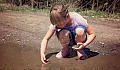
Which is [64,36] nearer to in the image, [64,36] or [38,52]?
[64,36]

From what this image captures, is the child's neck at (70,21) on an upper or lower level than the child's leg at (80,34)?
upper

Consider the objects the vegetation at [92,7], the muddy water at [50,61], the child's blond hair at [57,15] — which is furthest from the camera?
the vegetation at [92,7]

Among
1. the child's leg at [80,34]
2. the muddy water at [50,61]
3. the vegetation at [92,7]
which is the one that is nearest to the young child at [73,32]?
the child's leg at [80,34]

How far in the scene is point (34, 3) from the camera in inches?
399

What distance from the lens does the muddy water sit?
8.27 feet

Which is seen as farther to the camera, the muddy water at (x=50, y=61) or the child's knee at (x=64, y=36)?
the child's knee at (x=64, y=36)

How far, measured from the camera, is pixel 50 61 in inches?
109

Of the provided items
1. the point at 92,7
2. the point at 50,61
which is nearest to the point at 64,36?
the point at 50,61

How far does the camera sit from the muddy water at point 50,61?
2520 mm

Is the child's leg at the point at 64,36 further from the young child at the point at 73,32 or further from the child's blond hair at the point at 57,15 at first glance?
the child's blond hair at the point at 57,15

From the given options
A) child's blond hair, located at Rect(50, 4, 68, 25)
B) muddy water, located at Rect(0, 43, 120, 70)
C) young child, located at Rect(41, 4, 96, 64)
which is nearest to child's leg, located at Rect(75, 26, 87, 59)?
young child, located at Rect(41, 4, 96, 64)

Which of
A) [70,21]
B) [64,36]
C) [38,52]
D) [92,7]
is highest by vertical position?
[70,21]

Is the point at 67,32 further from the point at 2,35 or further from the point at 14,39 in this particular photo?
the point at 2,35

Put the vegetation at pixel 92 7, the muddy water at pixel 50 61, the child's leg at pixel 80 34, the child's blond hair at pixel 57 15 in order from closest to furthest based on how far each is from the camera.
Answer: the child's blond hair at pixel 57 15 → the muddy water at pixel 50 61 → the child's leg at pixel 80 34 → the vegetation at pixel 92 7
